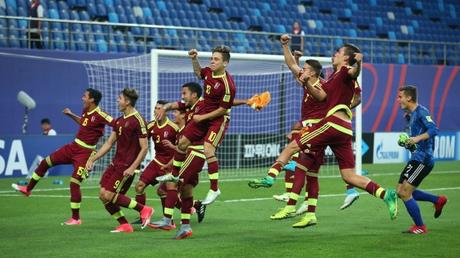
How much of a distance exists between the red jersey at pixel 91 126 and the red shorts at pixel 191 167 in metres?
2.23

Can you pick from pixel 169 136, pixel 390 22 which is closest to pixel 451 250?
pixel 169 136

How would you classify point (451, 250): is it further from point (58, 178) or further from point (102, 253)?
point (58, 178)

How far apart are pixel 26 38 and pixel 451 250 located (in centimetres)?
1655

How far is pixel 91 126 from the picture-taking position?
1501 cm

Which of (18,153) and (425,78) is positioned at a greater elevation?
(425,78)

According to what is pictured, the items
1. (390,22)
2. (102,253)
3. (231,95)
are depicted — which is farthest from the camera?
(390,22)

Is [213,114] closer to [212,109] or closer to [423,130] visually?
[212,109]

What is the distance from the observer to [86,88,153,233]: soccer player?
13.2 m

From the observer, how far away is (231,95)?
1320cm

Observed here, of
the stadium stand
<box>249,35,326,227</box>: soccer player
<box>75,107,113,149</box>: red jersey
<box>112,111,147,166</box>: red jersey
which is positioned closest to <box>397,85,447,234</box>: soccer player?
<box>249,35,326,227</box>: soccer player

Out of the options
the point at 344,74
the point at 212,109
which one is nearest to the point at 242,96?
the point at 212,109

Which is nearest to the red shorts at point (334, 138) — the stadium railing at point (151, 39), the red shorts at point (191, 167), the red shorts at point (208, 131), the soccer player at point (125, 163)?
the red shorts at point (208, 131)

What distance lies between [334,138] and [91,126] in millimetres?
4527

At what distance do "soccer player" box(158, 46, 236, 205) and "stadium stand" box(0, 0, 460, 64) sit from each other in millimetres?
11992
